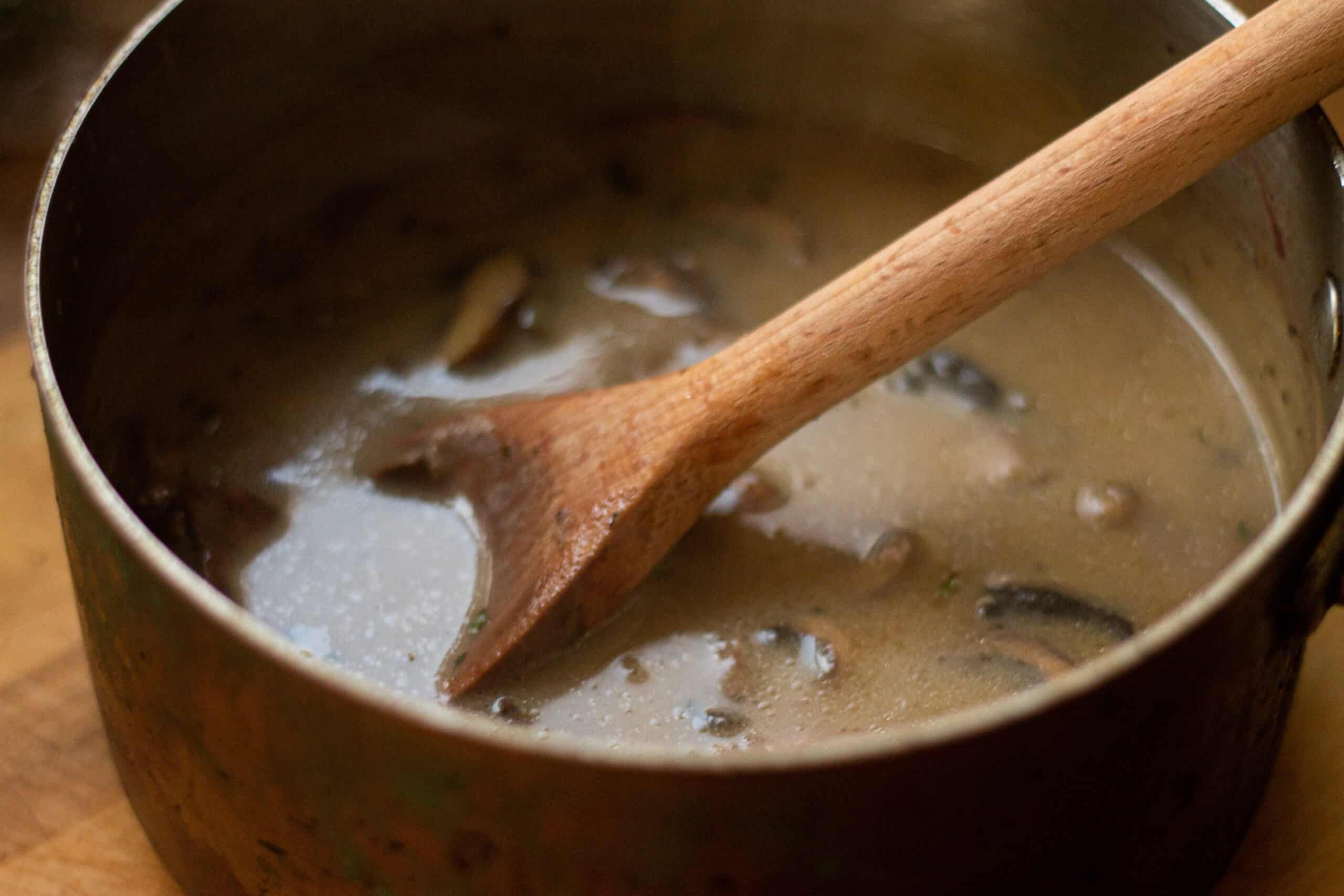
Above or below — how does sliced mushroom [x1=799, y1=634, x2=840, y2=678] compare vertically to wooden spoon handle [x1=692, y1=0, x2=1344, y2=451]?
below

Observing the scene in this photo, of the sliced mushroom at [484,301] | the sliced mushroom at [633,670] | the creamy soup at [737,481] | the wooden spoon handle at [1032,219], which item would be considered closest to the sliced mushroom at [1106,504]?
the creamy soup at [737,481]

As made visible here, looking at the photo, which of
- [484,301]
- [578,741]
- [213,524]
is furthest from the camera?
[484,301]

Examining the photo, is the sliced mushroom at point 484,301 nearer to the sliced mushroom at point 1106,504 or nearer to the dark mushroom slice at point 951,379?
the dark mushroom slice at point 951,379

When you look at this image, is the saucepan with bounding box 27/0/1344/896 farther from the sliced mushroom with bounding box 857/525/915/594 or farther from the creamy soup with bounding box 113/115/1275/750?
the sliced mushroom with bounding box 857/525/915/594

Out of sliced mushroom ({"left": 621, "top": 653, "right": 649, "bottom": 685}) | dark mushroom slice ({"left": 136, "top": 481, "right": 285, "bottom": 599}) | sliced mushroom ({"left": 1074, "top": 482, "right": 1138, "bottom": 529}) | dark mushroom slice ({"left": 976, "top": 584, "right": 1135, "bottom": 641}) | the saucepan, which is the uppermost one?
the saucepan

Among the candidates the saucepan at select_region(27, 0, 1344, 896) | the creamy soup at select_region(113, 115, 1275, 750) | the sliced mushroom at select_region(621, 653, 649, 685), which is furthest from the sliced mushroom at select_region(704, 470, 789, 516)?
the saucepan at select_region(27, 0, 1344, 896)

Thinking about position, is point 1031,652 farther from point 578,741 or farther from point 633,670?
point 578,741

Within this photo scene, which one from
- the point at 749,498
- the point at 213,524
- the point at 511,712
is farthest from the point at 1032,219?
the point at 213,524
